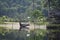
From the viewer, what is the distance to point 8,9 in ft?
100

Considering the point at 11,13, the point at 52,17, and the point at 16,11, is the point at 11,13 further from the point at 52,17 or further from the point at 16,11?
the point at 52,17

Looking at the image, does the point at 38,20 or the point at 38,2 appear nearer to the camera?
Result: the point at 38,20

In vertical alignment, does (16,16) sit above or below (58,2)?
below

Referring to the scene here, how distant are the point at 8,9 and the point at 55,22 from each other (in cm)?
1108

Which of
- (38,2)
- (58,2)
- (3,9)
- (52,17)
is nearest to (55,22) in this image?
(52,17)

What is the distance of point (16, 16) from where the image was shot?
1147 inches

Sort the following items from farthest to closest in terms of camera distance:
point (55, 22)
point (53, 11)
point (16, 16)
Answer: point (16, 16) → point (53, 11) → point (55, 22)

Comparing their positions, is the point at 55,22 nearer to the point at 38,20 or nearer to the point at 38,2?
the point at 38,20

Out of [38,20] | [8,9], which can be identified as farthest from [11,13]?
[38,20]

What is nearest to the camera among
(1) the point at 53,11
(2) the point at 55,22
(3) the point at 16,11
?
(2) the point at 55,22

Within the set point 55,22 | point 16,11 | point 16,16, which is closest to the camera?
point 55,22

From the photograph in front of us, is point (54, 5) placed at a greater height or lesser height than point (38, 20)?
greater

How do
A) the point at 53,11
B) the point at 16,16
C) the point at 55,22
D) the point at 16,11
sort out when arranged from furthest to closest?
1. the point at 16,11
2. the point at 16,16
3. the point at 53,11
4. the point at 55,22

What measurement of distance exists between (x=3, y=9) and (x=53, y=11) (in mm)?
9465
